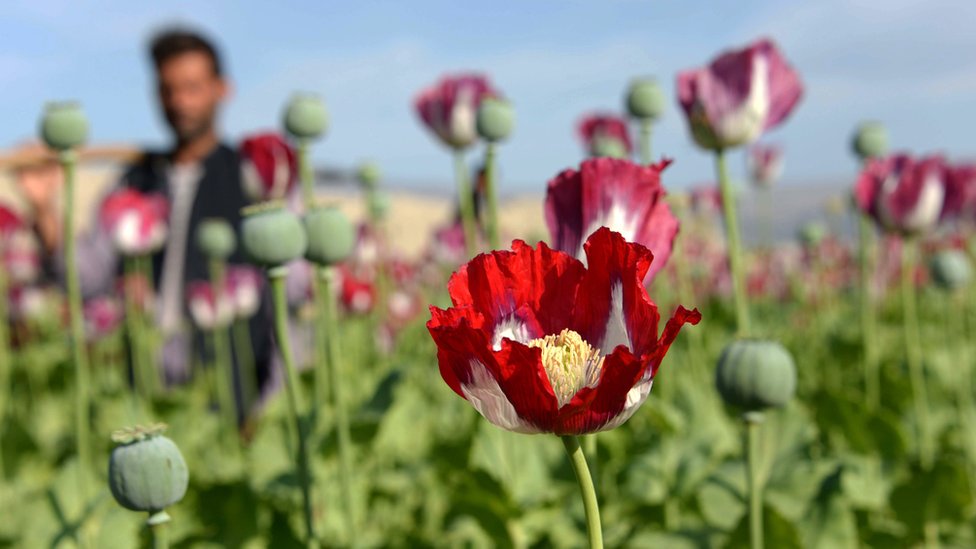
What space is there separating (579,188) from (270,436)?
1.38 metres

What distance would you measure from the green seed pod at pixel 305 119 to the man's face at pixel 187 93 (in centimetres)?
264

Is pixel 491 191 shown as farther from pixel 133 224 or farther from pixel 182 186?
pixel 182 186

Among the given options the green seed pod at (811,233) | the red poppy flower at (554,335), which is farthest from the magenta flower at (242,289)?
the red poppy flower at (554,335)

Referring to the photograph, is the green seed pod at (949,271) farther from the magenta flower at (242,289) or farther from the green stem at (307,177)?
the magenta flower at (242,289)

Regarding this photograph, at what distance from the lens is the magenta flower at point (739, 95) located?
146cm

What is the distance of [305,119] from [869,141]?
124 centimetres

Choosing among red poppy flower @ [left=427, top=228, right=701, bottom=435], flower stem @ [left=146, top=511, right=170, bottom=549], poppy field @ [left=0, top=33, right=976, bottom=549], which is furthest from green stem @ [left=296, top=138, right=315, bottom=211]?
red poppy flower @ [left=427, top=228, right=701, bottom=435]

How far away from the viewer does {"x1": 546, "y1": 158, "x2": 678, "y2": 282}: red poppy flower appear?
2.81ft

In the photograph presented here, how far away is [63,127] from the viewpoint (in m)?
1.44

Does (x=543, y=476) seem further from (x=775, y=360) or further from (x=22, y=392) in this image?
(x=22, y=392)

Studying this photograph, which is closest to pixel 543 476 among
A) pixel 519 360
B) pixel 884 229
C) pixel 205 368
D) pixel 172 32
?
pixel 884 229

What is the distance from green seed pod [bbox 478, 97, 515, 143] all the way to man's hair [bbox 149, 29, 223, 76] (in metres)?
2.92

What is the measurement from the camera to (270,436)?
2057 mm

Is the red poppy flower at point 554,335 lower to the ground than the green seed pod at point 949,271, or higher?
higher
